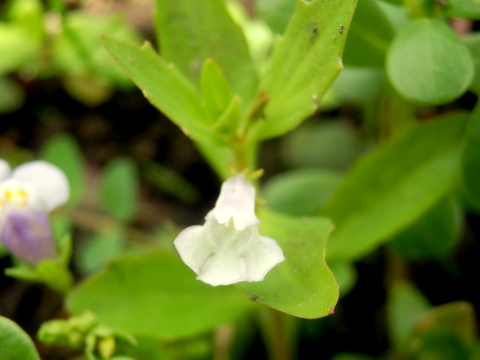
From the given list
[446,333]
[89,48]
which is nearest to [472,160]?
[446,333]

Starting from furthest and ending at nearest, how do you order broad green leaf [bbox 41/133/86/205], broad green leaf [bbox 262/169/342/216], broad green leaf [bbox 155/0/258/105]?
broad green leaf [bbox 41/133/86/205] → broad green leaf [bbox 262/169/342/216] → broad green leaf [bbox 155/0/258/105]

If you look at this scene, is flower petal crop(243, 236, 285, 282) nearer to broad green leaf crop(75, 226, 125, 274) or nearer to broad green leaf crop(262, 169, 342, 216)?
broad green leaf crop(262, 169, 342, 216)

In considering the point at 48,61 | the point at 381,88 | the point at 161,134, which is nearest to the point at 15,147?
the point at 48,61

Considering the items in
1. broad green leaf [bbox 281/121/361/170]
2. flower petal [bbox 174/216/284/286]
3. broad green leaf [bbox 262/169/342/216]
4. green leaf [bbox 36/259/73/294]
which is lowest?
broad green leaf [bbox 281/121/361/170]

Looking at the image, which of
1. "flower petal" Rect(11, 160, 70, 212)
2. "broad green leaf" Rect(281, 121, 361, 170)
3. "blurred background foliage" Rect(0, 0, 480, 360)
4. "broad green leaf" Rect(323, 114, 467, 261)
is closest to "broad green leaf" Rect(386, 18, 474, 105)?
"blurred background foliage" Rect(0, 0, 480, 360)

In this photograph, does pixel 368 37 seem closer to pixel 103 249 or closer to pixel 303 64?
pixel 303 64

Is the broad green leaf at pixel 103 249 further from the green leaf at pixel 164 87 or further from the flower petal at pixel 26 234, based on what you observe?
the green leaf at pixel 164 87

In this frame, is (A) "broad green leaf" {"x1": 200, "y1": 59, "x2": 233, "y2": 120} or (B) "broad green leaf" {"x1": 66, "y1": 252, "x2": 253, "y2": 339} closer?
(A) "broad green leaf" {"x1": 200, "y1": 59, "x2": 233, "y2": 120}
